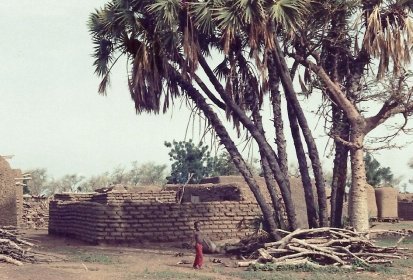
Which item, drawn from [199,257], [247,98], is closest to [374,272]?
[199,257]

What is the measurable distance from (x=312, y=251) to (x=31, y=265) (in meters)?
5.08

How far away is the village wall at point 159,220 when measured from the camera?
15.8 m

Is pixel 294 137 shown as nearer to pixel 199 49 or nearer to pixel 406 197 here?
pixel 199 49

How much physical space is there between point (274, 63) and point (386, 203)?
13.4 m

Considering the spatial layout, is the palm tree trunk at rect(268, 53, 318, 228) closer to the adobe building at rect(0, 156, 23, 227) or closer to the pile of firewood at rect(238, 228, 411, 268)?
the pile of firewood at rect(238, 228, 411, 268)

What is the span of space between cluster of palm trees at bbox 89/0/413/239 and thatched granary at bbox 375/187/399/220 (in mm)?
11368

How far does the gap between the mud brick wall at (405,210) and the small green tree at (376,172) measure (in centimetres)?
1048

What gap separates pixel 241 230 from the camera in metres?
16.5

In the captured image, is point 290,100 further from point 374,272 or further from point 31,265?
point 31,265

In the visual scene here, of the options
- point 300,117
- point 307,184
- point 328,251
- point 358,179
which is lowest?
point 328,251

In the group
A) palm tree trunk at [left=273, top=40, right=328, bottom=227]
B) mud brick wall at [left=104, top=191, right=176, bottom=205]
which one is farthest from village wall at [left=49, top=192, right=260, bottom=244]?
mud brick wall at [left=104, top=191, right=176, bottom=205]

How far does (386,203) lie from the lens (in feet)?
84.1

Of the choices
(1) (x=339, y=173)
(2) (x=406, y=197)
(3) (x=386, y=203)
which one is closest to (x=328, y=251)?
(1) (x=339, y=173)

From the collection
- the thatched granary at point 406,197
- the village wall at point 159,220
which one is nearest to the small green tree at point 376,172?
the thatched granary at point 406,197
